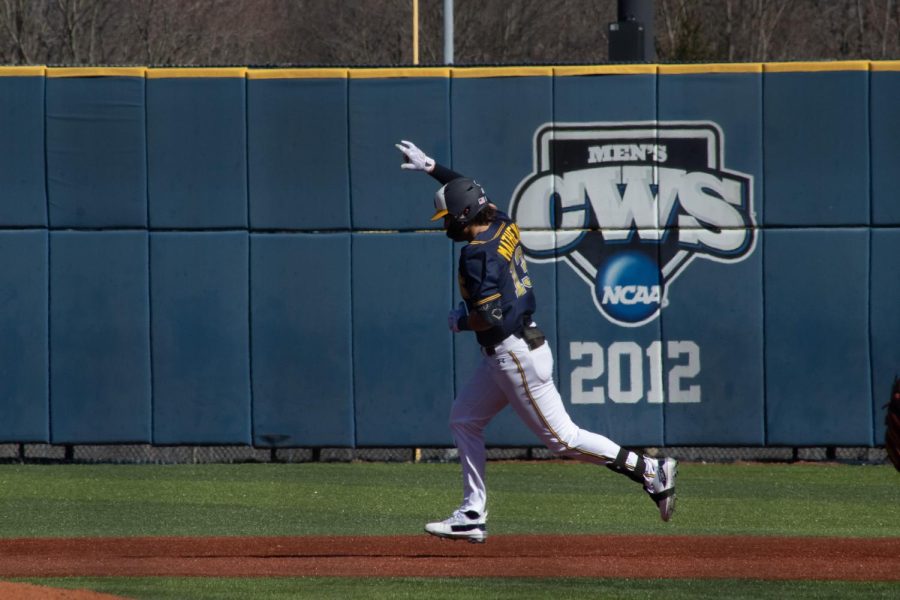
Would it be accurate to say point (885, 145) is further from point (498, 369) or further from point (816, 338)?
point (498, 369)

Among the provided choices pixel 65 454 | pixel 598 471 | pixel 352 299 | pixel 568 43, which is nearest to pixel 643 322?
pixel 598 471

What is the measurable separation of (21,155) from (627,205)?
5338 mm

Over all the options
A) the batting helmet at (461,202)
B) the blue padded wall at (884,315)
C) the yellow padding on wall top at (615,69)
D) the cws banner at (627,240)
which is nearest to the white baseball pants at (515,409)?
the batting helmet at (461,202)

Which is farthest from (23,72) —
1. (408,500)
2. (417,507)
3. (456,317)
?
(456,317)

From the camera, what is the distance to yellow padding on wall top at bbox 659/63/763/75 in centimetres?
1265

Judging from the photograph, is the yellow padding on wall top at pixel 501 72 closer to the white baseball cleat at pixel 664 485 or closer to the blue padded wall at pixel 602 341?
the blue padded wall at pixel 602 341

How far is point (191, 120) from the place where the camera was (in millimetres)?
12664

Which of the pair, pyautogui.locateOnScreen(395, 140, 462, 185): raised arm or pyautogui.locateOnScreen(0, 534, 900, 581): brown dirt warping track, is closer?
pyautogui.locateOnScreen(0, 534, 900, 581): brown dirt warping track

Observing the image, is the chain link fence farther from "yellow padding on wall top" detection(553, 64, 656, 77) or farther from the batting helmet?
the batting helmet

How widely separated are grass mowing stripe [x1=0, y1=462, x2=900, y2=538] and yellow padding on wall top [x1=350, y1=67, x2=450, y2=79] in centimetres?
344

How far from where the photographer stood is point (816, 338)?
41.3ft

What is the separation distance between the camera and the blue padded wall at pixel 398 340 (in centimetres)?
1270

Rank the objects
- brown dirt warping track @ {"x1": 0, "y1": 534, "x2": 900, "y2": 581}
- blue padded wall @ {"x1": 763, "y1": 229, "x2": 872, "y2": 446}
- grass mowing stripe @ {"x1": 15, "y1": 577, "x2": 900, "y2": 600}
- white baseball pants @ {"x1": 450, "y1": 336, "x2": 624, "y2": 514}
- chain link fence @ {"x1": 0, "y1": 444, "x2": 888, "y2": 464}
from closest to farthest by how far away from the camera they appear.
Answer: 1. grass mowing stripe @ {"x1": 15, "y1": 577, "x2": 900, "y2": 600}
2. brown dirt warping track @ {"x1": 0, "y1": 534, "x2": 900, "y2": 581}
3. white baseball pants @ {"x1": 450, "y1": 336, "x2": 624, "y2": 514}
4. blue padded wall @ {"x1": 763, "y1": 229, "x2": 872, "y2": 446}
5. chain link fence @ {"x1": 0, "y1": 444, "x2": 888, "y2": 464}

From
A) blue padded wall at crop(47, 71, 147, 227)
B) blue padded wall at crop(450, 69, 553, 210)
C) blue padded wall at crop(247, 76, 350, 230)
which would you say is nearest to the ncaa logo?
blue padded wall at crop(450, 69, 553, 210)
